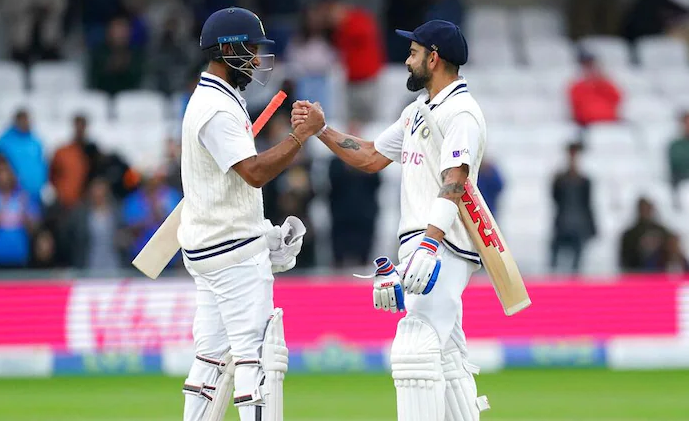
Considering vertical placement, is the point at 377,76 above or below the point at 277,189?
above

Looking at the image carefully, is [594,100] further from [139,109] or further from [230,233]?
[230,233]

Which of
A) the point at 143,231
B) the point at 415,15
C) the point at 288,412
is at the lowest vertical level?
the point at 288,412

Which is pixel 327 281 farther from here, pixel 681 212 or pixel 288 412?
pixel 681 212

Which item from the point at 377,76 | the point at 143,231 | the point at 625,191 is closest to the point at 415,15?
the point at 377,76

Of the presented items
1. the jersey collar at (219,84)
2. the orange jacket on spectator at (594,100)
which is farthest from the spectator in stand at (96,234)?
the jersey collar at (219,84)

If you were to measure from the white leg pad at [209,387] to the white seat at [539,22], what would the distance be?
11.6 meters

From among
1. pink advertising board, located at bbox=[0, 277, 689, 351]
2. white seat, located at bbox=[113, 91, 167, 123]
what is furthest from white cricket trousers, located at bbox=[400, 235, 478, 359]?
white seat, located at bbox=[113, 91, 167, 123]

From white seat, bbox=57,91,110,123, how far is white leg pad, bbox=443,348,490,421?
931 centimetres

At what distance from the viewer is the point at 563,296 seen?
12.8 metres

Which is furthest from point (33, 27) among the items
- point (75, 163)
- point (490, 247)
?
point (490, 247)

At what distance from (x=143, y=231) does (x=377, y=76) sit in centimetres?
397

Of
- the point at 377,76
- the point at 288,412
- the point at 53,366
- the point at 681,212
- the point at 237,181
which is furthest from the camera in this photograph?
the point at 377,76

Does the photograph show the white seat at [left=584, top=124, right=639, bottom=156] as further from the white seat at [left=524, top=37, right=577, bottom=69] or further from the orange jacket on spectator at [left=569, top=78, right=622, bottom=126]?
the white seat at [left=524, top=37, right=577, bottom=69]

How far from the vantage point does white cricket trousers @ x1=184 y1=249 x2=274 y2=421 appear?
696 cm
